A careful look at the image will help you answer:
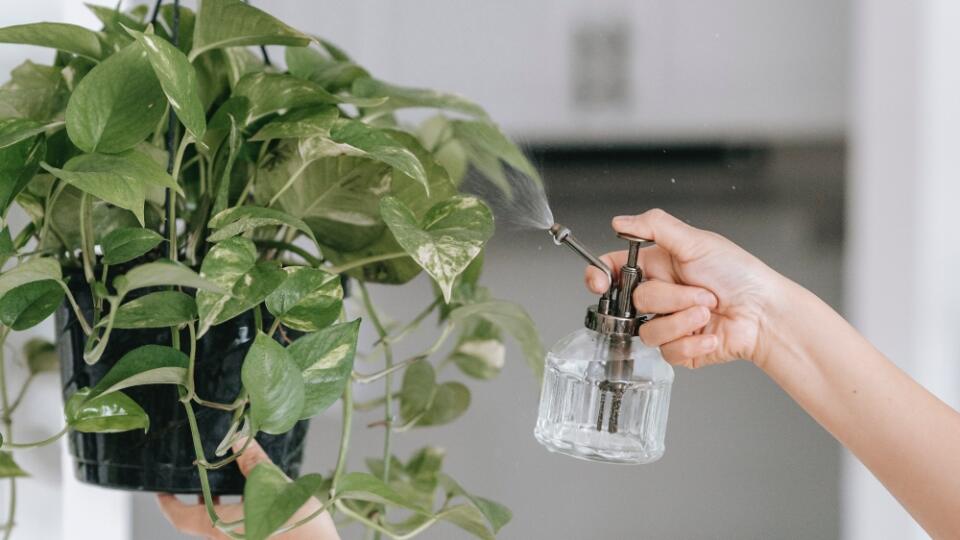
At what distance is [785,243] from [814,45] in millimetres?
Answer: 277

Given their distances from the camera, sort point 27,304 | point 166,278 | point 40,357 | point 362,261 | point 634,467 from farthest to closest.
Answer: point 634,467
point 40,357
point 362,261
point 27,304
point 166,278

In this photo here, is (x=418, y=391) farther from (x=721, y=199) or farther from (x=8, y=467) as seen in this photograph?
(x=721, y=199)

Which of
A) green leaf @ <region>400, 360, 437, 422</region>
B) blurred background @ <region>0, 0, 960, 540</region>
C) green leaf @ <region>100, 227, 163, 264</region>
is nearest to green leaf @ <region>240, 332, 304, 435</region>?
green leaf @ <region>100, 227, 163, 264</region>

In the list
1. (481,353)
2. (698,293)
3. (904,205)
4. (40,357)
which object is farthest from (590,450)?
(904,205)

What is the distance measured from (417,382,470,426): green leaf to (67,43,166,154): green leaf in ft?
1.31

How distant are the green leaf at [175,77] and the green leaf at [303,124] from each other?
7cm

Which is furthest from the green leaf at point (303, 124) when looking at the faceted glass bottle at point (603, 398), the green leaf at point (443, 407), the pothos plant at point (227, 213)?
the green leaf at point (443, 407)

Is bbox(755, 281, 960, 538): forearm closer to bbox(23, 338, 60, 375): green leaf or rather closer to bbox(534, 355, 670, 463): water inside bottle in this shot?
bbox(534, 355, 670, 463): water inside bottle

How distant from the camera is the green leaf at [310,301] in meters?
0.54

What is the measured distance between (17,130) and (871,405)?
0.58 m

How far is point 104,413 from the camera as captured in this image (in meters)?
0.56

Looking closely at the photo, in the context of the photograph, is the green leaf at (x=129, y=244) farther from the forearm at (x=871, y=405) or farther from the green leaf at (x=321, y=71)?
the forearm at (x=871, y=405)

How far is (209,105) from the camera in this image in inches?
27.3

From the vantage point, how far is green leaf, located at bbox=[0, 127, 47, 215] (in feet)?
1.77
